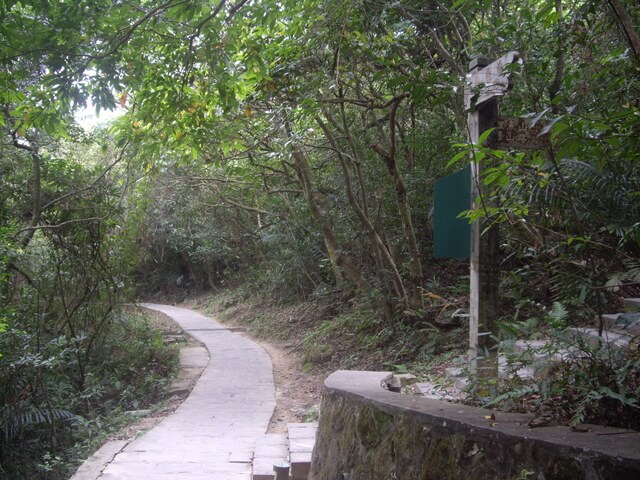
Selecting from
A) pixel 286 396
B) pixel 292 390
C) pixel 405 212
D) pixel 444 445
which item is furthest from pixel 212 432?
pixel 444 445

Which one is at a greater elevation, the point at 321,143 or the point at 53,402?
the point at 321,143

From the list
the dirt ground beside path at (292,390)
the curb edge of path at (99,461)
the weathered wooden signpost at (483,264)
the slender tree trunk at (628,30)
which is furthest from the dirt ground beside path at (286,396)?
the slender tree trunk at (628,30)

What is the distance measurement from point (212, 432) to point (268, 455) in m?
1.32

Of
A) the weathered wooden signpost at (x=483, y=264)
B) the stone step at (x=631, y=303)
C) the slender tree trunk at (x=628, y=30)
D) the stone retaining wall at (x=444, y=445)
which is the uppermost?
the slender tree trunk at (x=628, y=30)

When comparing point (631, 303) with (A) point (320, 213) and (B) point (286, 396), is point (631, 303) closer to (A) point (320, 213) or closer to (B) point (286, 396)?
(B) point (286, 396)

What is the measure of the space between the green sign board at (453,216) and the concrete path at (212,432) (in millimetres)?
2639

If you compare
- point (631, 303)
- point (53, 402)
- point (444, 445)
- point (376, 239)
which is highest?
A: point (376, 239)

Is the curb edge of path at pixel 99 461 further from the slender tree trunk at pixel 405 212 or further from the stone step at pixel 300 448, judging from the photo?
the slender tree trunk at pixel 405 212

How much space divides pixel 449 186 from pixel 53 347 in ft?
19.7

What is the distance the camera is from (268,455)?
5320 millimetres

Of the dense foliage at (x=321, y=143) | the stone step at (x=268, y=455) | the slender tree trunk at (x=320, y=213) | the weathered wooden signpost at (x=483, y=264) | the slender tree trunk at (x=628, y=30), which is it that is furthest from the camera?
the slender tree trunk at (x=320, y=213)

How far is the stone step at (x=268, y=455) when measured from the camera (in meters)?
4.84

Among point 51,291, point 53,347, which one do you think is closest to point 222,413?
point 53,347

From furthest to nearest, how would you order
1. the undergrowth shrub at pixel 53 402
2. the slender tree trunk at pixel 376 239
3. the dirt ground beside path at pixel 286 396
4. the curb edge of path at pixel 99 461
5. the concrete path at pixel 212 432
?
1. the slender tree trunk at pixel 376 239
2. the undergrowth shrub at pixel 53 402
3. the dirt ground beside path at pixel 286 396
4. the concrete path at pixel 212 432
5. the curb edge of path at pixel 99 461
